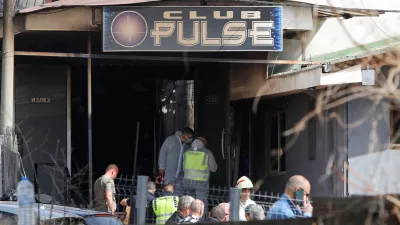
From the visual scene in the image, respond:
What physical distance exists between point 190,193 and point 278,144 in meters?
3.90

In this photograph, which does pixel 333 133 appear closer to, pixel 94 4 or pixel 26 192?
pixel 94 4

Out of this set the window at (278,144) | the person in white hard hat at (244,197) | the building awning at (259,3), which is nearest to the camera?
the person in white hard hat at (244,197)

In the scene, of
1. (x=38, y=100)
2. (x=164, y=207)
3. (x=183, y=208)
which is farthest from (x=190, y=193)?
(x=38, y=100)

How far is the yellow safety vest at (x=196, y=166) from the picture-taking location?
52.3 ft

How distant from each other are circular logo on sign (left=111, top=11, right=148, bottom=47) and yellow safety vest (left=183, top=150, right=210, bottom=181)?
2233mm

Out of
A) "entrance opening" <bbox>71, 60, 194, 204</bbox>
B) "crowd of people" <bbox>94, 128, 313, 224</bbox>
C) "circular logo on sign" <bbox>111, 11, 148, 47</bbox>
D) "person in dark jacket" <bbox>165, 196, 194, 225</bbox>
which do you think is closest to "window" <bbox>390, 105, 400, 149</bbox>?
"crowd of people" <bbox>94, 128, 313, 224</bbox>

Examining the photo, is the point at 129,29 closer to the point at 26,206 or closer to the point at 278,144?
the point at 278,144

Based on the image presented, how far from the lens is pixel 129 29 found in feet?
50.3

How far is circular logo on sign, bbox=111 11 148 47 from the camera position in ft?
50.0

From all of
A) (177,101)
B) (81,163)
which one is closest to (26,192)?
(81,163)

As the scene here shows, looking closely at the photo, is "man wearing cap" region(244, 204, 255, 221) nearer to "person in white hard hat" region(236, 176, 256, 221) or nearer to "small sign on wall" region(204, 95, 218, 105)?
"person in white hard hat" region(236, 176, 256, 221)

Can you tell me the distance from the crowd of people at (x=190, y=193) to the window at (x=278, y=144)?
231 centimetres

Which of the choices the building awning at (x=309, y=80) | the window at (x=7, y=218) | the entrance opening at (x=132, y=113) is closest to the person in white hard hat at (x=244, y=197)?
the building awning at (x=309, y=80)

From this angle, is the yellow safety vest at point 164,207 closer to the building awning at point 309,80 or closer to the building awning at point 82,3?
the building awning at point 309,80
